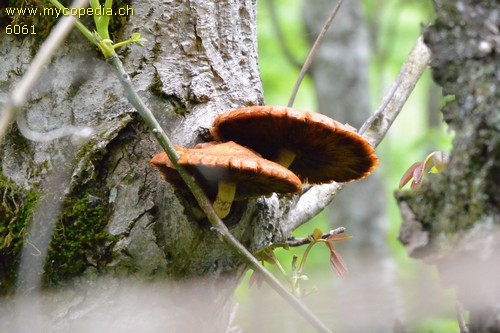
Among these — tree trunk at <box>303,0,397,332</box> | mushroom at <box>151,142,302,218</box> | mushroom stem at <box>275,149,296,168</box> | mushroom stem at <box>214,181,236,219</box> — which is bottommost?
mushroom stem at <box>214,181,236,219</box>

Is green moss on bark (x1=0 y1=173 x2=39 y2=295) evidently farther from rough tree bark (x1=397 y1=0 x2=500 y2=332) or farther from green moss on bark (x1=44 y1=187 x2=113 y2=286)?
rough tree bark (x1=397 y1=0 x2=500 y2=332)

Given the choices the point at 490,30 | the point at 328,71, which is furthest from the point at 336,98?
the point at 490,30

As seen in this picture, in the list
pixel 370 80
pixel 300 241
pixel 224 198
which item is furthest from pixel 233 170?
pixel 370 80

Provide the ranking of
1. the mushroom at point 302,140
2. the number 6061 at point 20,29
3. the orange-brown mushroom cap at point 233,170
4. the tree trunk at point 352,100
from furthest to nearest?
the tree trunk at point 352,100 < the number 6061 at point 20,29 < the mushroom at point 302,140 < the orange-brown mushroom cap at point 233,170

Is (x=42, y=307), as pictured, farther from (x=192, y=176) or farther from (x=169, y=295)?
(x=192, y=176)

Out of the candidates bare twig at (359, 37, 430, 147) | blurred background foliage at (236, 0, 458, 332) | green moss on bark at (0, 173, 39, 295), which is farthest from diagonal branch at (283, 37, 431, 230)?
blurred background foliage at (236, 0, 458, 332)

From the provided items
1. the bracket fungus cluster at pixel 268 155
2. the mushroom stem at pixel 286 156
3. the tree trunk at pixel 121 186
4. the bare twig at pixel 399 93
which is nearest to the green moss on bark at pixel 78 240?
the tree trunk at pixel 121 186

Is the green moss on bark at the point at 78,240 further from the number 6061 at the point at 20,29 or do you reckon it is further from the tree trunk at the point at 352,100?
the tree trunk at the point at 352,100
